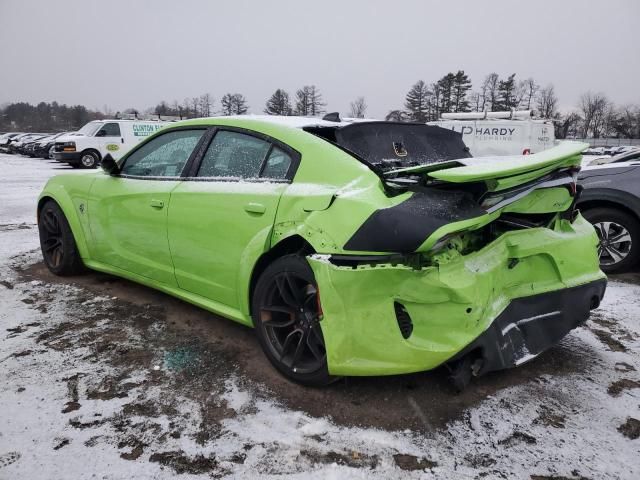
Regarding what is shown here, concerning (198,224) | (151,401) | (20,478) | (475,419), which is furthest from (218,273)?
(475,419)

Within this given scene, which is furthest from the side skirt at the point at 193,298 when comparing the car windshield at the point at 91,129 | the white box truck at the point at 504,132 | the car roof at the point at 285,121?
the car windshield at the point at 91,129

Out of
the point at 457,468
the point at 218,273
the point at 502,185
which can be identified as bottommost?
the point at 457,468

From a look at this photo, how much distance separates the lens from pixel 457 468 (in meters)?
1.94

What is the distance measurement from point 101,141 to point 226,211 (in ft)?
60.9

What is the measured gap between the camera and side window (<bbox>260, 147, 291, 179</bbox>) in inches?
104

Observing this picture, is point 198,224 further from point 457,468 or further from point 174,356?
point 457,468

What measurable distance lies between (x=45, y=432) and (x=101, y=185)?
2243 mm

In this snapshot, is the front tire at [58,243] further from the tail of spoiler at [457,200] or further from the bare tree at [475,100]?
the bare tree at [475,100]

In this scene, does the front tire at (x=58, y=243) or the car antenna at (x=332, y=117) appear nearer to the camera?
the car antenna at (x=332, y=117)

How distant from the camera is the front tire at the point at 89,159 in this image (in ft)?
61.0

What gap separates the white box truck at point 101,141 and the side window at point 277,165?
1693 cm

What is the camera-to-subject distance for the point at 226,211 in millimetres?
2787

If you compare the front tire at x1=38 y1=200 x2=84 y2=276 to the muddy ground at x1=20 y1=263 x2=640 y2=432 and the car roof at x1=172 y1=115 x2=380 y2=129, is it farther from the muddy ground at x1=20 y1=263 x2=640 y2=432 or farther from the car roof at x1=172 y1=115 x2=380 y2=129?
the car roof at x1=172 y1=115 x2=380 y2=129

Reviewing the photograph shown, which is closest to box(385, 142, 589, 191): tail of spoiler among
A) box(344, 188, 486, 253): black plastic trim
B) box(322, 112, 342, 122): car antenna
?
box(344, 188, 486, 253): black plastic trim
